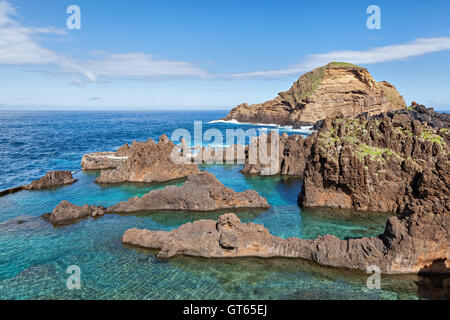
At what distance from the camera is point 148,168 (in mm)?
35812

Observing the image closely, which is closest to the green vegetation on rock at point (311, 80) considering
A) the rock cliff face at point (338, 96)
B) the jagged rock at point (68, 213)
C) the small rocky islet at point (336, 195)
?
the rock cliff face at point (338, 96)

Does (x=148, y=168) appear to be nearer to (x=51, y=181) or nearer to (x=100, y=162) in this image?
(x=51, y=181)

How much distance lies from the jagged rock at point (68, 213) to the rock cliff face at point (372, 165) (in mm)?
18900

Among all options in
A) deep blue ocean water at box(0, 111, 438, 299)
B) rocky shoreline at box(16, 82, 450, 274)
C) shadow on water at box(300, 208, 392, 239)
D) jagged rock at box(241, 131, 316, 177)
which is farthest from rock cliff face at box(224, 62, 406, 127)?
deep blue ocean water at box(0, 111, 438, 299)

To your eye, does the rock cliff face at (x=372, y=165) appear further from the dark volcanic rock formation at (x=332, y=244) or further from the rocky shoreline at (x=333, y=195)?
the dark volcanic rock formation at (x=332, y=244)

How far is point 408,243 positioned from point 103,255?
695 inches

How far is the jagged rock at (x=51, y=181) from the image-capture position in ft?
106

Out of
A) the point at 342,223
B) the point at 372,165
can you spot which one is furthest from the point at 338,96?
the point at 342,223

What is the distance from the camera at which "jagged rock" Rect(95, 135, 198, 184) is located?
35.2m

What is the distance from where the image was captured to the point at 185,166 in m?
37.8

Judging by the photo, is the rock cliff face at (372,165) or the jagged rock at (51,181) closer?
the rock cliff face at (372,165)

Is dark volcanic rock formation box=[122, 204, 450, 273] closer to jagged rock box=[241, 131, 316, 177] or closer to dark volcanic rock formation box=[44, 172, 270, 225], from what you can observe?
dark volcanic rock formation box=[44, 172, 270, 225]

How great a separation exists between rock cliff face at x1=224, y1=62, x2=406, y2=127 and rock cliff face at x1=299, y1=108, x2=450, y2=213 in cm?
9215

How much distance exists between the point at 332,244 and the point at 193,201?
1281cm
